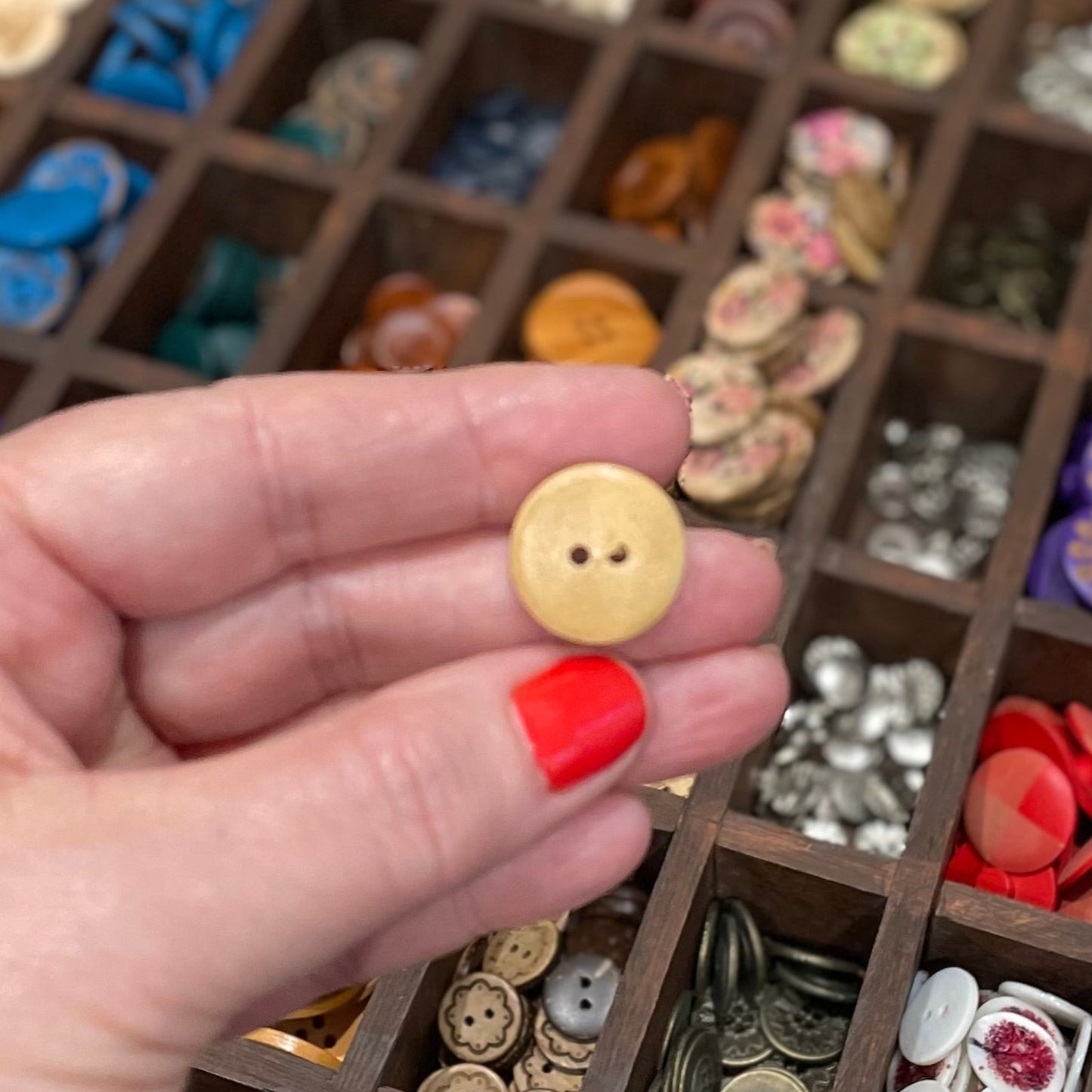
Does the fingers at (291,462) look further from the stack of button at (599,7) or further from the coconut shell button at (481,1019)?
the stack of button at (599,7)

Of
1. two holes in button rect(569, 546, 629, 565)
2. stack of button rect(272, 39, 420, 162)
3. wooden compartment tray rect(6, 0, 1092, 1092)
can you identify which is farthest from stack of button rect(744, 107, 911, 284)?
two holes in button rect(569, 546, 629, 565)

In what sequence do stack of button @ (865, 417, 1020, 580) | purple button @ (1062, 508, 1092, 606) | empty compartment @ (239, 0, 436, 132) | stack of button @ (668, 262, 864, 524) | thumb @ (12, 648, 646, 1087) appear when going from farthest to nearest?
1. empty compartment @ (239, 0, 436, 132)
2. stack of button @ (865, 417, 1020, 580)
3. stack of button @ (668, 262, 864, 524)
4. purple button @ (1062, 508, 1092, 606)
5. thumb @ (12, 648, 646, 1087)

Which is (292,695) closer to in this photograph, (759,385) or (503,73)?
(759,385)

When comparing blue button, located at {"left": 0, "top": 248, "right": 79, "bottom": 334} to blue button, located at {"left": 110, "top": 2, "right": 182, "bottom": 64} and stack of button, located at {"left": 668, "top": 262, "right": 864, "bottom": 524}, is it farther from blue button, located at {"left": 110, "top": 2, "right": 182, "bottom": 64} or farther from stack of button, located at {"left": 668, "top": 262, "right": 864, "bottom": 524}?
stack of button, located at {"left": 668, "top": 262, "right": 864, "bottom": 524}

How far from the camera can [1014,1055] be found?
114 centimetres

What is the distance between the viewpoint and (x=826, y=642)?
1.48m

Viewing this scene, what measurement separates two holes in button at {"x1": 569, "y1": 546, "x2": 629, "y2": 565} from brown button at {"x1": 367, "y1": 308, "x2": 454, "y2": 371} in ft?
2.55

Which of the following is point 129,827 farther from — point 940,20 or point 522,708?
point 940,20

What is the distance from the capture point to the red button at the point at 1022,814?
127 cm

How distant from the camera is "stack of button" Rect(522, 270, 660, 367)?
1.64m

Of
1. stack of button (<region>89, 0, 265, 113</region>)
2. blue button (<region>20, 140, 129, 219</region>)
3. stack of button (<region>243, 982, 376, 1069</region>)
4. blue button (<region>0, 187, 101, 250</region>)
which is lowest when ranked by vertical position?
stack of button (<region>243, 982, 376, 1069</region>)

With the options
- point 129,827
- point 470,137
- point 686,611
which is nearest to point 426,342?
point 470,137

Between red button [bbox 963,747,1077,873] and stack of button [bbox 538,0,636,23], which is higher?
stack of button [bbox 538,0,636,23]

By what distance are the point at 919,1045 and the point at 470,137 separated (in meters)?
1.39
